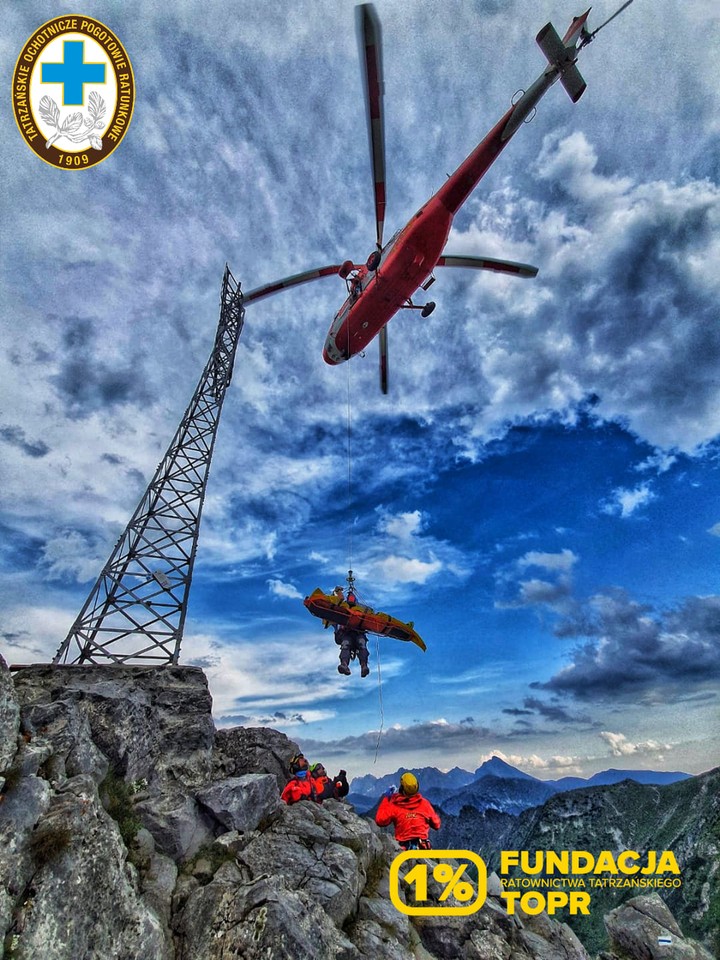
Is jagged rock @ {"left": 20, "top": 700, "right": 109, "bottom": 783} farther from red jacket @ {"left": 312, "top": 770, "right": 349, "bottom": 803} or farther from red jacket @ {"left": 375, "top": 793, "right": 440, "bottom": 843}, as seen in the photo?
red jacket @ {"left": 375, "top": 793, "right": 440, "bottom": 843}

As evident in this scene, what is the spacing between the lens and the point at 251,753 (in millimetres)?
14383

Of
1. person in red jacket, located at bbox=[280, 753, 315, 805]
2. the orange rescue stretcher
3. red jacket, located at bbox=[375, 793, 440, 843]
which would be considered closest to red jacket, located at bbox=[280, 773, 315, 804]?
person in red jacket, located at bbox=[280, 753, 315, 805]

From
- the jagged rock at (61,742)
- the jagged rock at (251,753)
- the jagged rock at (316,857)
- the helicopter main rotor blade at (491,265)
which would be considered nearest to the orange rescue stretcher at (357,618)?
the jagged rock at (251,753)

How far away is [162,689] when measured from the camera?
13.8m

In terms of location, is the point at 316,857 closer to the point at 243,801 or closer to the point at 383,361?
the point at 243,801

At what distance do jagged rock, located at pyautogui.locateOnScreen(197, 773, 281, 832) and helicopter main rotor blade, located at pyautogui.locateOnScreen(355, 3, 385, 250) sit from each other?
21237 mm

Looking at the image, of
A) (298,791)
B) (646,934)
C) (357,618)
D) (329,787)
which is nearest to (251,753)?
(298,791)

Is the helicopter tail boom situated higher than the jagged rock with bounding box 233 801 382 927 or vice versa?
the helicopter tail boom

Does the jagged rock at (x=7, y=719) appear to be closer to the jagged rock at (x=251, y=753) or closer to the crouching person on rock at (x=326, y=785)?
the jagged rock at (x=251, y=753)

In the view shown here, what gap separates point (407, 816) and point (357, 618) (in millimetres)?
12875

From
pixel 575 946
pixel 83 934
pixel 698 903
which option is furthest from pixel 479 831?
pixel 83 934

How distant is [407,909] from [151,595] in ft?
42.6

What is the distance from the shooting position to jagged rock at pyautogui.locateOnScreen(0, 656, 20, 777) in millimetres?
8449

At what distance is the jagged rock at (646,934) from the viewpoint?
47.3ft
